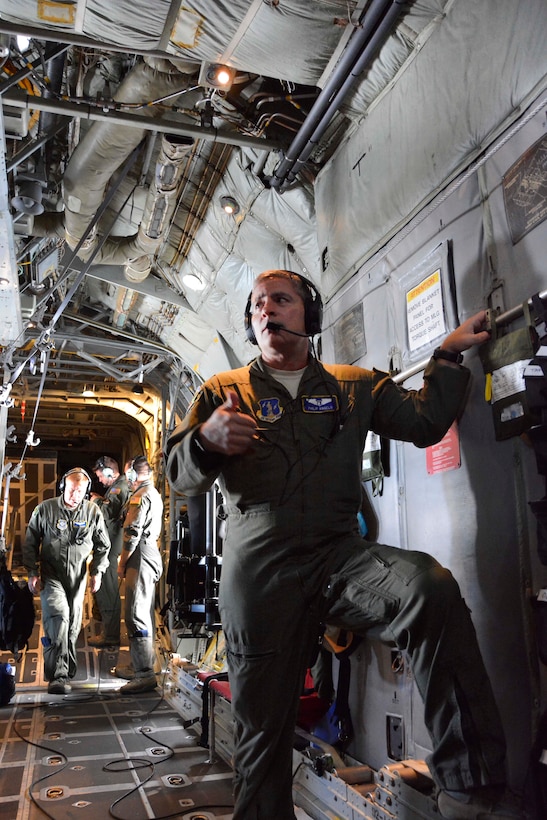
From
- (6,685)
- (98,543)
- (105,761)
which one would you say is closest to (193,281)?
(98,543)

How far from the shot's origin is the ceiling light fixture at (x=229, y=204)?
4090mm

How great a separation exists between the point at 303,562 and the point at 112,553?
6.29 metres

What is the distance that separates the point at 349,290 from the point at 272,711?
6.03 feet

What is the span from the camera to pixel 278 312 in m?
2.19

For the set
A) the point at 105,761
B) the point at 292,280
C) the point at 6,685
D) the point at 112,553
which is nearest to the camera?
the point at 292,280

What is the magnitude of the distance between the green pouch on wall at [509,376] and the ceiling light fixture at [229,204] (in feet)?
8.68

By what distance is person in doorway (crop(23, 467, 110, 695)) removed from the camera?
516cm

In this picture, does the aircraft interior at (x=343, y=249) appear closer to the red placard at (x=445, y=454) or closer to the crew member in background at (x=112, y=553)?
the red placard at (x=445, y=454)

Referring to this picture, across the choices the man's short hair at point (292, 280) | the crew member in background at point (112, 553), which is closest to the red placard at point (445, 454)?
the man's short hair at point (292, 280)

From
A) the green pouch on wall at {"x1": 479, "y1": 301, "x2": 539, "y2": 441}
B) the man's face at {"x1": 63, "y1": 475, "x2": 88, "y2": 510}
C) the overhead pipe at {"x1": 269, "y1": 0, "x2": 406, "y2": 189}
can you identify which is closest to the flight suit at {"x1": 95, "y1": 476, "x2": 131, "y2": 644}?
the man's face at {"x1": 63, "y1": 475, "x2": 88, "y2": 510}

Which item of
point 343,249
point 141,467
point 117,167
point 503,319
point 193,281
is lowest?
point 503,319

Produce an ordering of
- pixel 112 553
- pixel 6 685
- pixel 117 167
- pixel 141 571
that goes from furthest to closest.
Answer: pixel 112 553
pixel 141 571
pixel 6 685
pixel 117 167

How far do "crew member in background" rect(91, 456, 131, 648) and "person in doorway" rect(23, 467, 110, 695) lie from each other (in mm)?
1454

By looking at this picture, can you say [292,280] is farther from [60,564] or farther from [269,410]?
[60,564]
